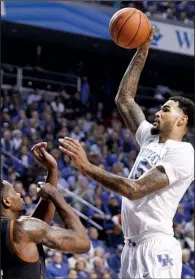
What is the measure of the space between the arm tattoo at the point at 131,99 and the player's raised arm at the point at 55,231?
4.76 ft

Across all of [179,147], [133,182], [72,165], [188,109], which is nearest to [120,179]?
[133,182]

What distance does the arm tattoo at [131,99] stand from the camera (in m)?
4.84

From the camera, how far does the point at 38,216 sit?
4176 mm

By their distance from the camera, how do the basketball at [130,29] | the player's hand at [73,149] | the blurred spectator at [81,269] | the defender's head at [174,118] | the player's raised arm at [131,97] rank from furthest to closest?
1. the blurred spectator at [81,269]
2. the player's raised arm at [131,97]
3. the basketball at [130,29]
4. the defender's head at [174,118]
5. the player's hand at [73,149]

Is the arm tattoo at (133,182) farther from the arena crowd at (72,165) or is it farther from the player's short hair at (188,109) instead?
the arena crowd at (72,165)

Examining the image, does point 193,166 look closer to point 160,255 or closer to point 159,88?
point 160,255

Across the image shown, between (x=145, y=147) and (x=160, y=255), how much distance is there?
0.78 metres

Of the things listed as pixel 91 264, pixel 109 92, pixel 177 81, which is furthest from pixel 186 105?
pixel 177 81

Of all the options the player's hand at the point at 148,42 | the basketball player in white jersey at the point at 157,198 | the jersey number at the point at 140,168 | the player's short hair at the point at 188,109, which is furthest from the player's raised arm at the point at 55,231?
the player's hand at the point at 148,42

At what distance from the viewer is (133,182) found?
400 centimetres

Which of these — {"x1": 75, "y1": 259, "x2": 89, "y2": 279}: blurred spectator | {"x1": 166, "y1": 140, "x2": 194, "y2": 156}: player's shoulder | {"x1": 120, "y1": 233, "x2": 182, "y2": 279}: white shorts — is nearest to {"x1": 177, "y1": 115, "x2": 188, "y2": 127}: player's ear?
{"x1": 166, "y1": 140, "x2": 194, "y2": 156}: player's shoulder

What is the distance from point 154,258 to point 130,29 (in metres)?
1.64

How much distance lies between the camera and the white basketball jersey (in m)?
4.23

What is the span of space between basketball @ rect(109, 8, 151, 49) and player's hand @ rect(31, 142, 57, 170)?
124 centimetres
